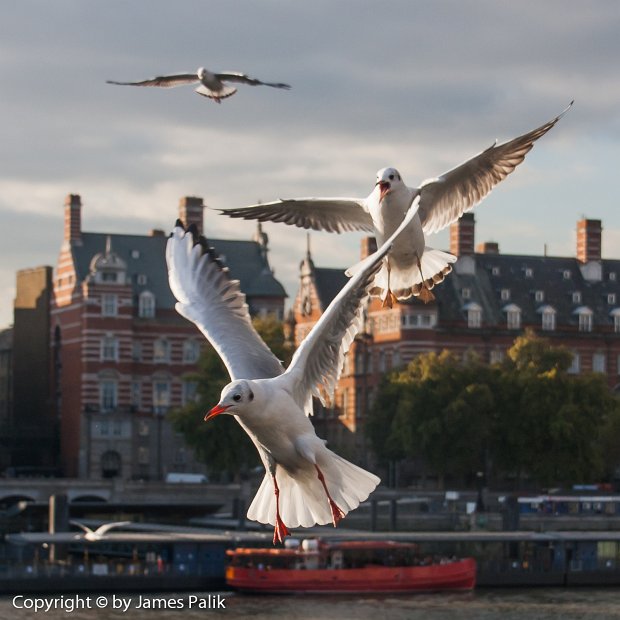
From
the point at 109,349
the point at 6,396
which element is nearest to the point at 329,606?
the point at 109,349

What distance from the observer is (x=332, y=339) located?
21297 millimetres

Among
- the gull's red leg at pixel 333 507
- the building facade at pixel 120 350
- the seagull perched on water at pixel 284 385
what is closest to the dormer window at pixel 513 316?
the building facade at pixel 120 350

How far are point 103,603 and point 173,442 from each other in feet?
177

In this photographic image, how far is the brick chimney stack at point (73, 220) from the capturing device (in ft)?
419

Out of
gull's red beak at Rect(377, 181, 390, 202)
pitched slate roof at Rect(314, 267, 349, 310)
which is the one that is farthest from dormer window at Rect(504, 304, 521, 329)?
gull's red beak at Rect(377, 181, 390, 202)

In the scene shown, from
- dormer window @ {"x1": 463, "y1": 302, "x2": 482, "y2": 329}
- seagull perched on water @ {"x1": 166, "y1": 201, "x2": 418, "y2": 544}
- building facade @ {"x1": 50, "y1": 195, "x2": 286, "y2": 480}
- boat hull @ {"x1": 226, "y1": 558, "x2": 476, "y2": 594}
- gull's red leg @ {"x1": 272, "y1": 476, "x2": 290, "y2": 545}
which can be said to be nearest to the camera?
seagull perched on water @ {"x1": 166, "y1": 201, "x2": 418, "y2": 544}

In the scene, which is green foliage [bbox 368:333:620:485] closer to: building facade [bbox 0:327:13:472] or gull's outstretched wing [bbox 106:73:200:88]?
building facade [bbox 0:327:13:472]

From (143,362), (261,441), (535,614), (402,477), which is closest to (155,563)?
(535,614)

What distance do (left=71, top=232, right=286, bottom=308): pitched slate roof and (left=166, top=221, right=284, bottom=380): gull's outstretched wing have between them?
332 feet

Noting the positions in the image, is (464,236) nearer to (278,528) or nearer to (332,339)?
(332,339)

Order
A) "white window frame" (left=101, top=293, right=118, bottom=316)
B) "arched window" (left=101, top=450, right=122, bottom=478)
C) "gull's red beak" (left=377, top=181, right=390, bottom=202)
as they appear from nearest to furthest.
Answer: "gull's red beak" (left=377, top=181, right=390, bottom=202) → "arched window" (left=101, top=450, right=122, bottom=478) → "white window frame" (left=101, top=293, right=118, bottom=316)

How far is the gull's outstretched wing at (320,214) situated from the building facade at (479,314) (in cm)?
9655

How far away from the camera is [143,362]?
128 meters

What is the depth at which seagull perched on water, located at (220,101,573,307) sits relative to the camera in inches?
853
